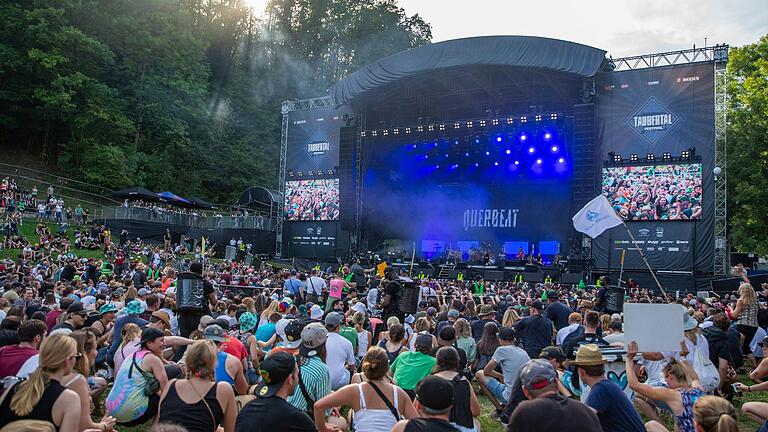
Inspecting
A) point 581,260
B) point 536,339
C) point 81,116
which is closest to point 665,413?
point 536,339

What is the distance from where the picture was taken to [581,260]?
84.6 feet

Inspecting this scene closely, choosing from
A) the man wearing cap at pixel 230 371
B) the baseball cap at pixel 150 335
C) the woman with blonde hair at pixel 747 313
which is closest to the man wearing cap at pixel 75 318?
the baseball cap at pixel 150 335

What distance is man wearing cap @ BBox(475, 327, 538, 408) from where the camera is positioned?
6902 millimetres

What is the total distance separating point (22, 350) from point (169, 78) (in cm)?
4170

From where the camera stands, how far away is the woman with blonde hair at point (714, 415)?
11.6ft

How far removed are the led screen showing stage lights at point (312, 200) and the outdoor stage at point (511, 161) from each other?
87 mm

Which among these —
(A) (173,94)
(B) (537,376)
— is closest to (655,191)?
(B) (537,376)

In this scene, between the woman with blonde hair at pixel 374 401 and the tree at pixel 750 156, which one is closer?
the woman with blonde hair at pixel 374 401

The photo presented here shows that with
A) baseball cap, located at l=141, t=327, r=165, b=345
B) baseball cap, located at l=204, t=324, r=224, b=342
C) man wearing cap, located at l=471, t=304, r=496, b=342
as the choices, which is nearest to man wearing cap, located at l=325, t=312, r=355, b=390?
baseball cap, located at l=204, t=324, r=224, b=342

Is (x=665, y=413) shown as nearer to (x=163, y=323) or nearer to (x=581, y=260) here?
Answer: (x=163, y=323)

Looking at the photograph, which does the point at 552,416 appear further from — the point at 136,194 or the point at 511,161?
the point at 136,194

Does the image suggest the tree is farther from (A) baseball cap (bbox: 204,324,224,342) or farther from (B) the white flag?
(A) baseball cap (bbox: 204,324,224,342)

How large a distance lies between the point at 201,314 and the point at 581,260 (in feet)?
67.4

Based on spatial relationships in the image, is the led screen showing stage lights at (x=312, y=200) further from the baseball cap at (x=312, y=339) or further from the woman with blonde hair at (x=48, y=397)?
the woman with blonde hair at (x=48, y=397)
